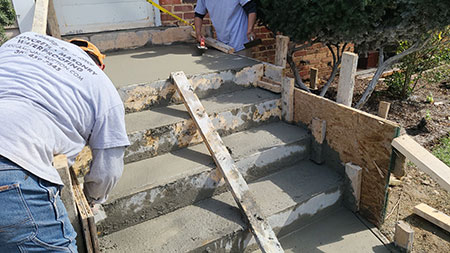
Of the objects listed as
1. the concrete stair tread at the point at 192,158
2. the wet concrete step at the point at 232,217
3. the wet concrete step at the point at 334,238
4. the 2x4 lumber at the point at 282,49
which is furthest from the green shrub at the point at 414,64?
the wet concrete step at the point at 334,238

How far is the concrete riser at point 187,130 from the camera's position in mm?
2857

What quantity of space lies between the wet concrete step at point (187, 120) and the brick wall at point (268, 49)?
1801 millimetres

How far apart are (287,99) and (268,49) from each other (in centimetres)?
219

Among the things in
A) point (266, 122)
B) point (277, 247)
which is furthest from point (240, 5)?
point (277, 247)

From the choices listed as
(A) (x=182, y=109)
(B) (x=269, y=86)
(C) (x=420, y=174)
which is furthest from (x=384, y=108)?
(A) (x=182, y=109)

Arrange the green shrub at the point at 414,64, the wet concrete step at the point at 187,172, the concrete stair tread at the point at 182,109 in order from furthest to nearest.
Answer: the green shrub at the point at 414,64, the concrete stair tread at the point at 182,109, the wet concrete step at the point at 187,172

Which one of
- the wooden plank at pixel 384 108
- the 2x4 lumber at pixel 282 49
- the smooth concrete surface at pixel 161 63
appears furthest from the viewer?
the 2x4 lumber at pixel 282 49

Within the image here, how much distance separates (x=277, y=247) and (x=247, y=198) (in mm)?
415

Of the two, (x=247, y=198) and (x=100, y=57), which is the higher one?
(x=100, y=57)

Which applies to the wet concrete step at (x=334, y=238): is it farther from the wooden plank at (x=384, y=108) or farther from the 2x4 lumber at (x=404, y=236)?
the wooden plank at (x=384, y=108)

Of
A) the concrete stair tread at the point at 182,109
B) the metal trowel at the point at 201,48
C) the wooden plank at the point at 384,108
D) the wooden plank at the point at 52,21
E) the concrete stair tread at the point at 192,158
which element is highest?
the wooden plank at the point at 52,21

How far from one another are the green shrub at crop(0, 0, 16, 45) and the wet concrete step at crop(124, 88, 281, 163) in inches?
74.7

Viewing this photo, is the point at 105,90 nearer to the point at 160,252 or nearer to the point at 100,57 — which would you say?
the point at 100,57

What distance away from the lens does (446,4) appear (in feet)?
10.2
